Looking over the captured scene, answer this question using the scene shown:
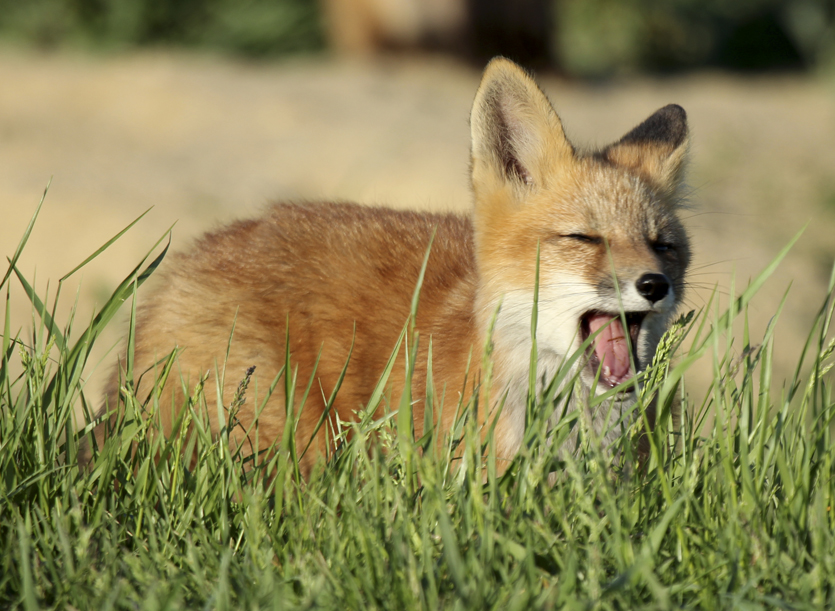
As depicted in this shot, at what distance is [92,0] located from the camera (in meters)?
14.9

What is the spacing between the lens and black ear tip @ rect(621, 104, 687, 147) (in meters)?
4.03

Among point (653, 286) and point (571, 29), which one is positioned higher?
point (571, 29)

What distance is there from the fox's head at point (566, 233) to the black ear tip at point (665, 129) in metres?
0.13

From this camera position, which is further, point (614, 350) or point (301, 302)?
point (301, 302)

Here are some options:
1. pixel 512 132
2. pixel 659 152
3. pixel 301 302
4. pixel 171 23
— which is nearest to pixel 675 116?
pixel 659 152

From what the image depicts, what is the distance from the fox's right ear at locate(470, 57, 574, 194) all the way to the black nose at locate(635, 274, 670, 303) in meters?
0.83

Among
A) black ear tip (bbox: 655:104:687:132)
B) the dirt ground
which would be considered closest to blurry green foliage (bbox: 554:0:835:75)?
the dirt ground

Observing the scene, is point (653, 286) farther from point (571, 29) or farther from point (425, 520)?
point (571, 29)

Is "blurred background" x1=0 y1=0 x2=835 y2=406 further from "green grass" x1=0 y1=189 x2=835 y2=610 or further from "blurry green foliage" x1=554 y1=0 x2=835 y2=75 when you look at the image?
"blurry green foliage" x1=554 y1=0 x2=835 y2=75

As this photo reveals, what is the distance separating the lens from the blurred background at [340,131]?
7.62 meters

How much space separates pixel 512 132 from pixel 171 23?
1341 cm

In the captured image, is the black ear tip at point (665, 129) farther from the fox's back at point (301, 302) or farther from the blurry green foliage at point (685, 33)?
the blurry green foliage at point (685, 33)

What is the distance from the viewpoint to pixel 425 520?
226 cm

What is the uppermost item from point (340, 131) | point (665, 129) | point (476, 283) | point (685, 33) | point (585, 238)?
point (685, 33)
